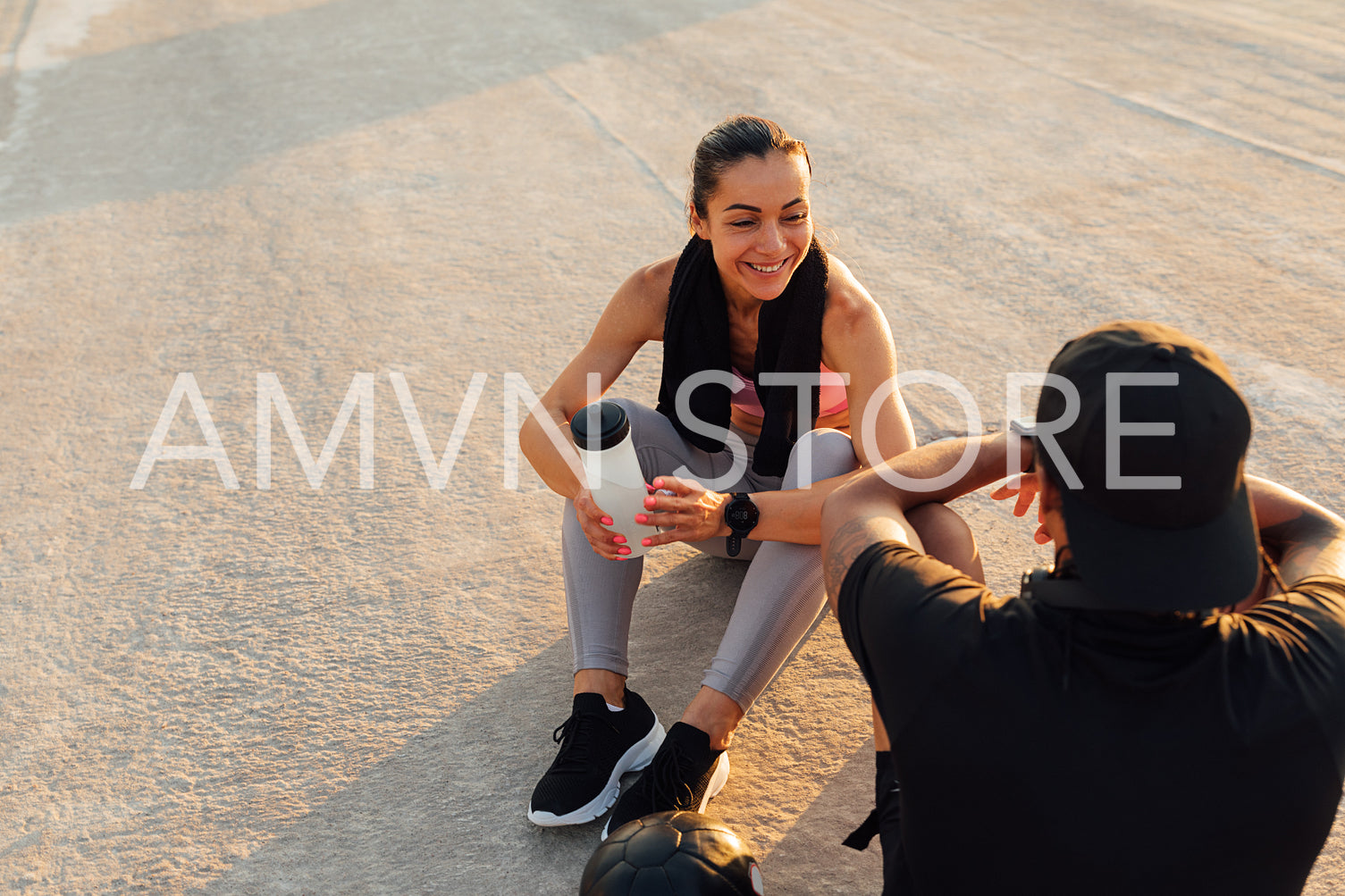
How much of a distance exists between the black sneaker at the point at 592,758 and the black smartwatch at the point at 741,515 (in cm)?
50

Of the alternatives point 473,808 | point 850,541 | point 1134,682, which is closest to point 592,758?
point 473,808

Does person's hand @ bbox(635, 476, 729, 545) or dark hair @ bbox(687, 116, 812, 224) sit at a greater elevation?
dark hair @ bbox(687, 116, 812, 224)

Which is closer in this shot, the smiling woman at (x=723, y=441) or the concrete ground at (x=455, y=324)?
the smiling woman at (x=723, y=441)

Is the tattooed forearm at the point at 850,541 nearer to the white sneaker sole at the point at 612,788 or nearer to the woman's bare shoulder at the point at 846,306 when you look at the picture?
the white sneaker sole at the point at 612,788

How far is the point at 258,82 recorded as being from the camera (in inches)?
333

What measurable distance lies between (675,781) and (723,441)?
1.03 meters

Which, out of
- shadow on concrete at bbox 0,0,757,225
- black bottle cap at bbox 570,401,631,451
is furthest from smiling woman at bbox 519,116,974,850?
shadow on concrete at bbox 0,0,757,225

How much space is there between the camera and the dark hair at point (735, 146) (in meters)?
2.79

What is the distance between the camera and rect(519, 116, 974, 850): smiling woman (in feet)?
8.42

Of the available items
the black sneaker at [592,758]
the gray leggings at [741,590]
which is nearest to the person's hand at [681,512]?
the gray leggings at [741,590]

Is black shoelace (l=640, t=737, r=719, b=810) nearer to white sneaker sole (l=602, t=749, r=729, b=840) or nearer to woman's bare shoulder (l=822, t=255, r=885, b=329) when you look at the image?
white sneaker sole (l=602, t=749, r=729, b=840)

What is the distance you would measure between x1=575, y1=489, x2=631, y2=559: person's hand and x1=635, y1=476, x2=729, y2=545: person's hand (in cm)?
7

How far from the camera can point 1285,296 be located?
460cm

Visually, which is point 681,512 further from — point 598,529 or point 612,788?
point 612,788
